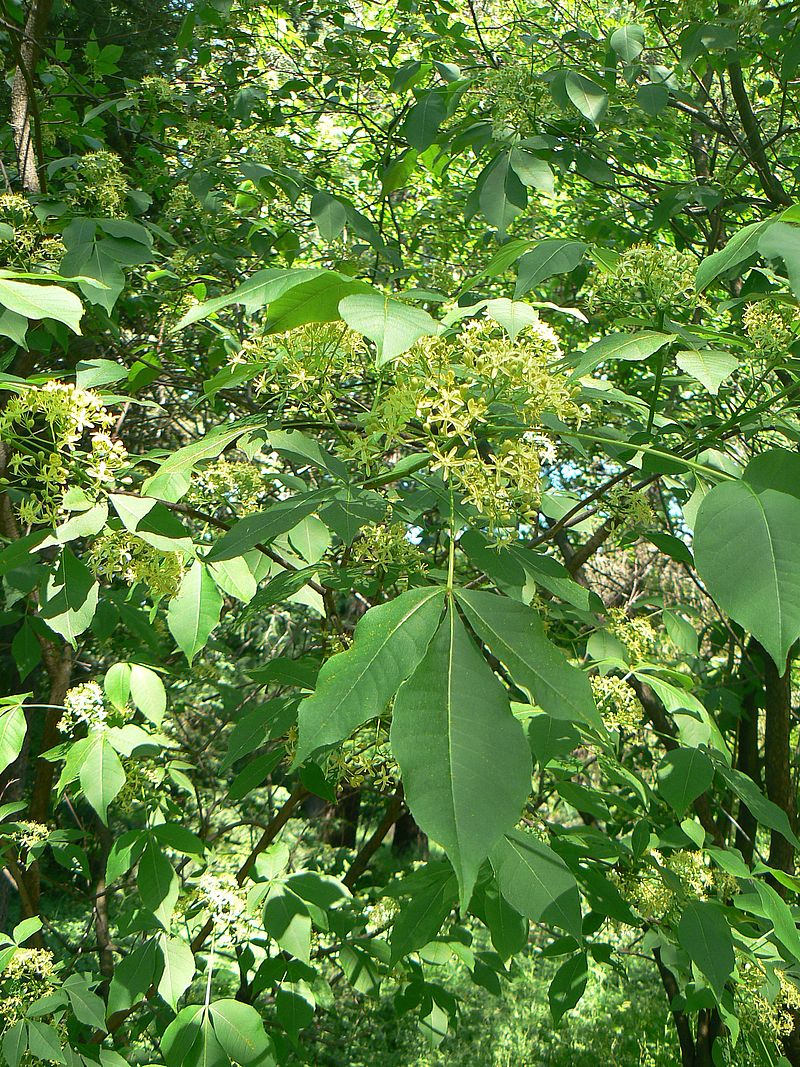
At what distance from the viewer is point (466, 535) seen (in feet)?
4.22

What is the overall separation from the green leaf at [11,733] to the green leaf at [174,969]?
510 mm

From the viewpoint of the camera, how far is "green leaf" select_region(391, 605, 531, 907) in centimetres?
67

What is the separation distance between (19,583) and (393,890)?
989 millimetres

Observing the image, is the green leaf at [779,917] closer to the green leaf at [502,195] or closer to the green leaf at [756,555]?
the green leaf at [756,555]

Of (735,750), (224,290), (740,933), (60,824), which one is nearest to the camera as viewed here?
(740,933)

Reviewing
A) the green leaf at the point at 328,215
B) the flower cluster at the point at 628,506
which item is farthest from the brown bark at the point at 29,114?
the flower cluster at the point at 628,506

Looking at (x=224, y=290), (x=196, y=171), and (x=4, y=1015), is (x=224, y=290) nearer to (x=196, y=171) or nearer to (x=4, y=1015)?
(x=196, y=171)

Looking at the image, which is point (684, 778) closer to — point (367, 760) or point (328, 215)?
point (367, 760)

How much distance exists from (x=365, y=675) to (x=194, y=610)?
2.93ft

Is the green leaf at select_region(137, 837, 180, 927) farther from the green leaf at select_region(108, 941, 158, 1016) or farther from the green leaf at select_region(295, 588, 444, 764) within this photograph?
the green leaf at select_region(295, 588, 444, 764)

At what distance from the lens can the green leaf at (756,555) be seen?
30.6 inches

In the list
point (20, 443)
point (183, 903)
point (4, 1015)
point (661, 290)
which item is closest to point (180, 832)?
point (183, 903)

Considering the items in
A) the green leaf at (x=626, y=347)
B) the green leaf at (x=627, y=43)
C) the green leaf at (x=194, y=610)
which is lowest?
the green leaf at (x=194, y=610)

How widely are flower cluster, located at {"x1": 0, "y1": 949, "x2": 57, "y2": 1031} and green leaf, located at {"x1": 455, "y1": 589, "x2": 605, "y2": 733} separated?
156 centimetres
